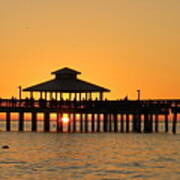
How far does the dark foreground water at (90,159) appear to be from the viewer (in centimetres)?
5181

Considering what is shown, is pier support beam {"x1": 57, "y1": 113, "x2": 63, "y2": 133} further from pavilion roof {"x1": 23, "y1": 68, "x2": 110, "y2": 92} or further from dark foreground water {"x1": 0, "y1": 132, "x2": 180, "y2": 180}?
dark foreground water {"x1": 0, "y1": 132, "x2": 180, "y2": 180}

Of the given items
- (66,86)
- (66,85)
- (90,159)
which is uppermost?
(66,85)

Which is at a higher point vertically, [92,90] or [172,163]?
Result: [92,90]

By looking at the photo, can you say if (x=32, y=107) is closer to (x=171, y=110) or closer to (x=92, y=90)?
(x=92, y=90)

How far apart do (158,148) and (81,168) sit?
63.7ft

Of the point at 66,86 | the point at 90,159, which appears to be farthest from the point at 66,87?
the point at 90,159

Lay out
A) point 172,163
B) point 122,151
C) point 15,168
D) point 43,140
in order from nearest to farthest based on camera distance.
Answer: point 15,168
point 172,163
point 122,151
point 43,140

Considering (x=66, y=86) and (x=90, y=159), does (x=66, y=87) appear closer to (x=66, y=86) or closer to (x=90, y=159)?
(x=66, y=86)

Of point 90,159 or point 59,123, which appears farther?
point 59,123

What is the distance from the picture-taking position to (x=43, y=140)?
8388 cm

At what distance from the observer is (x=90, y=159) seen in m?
61.9

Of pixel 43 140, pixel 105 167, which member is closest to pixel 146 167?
pixel 105 167

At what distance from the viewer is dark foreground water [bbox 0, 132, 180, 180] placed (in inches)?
2040

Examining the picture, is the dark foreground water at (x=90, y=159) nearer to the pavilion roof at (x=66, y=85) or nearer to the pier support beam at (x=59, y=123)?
the pavilion roof at (x=66, y=85)
